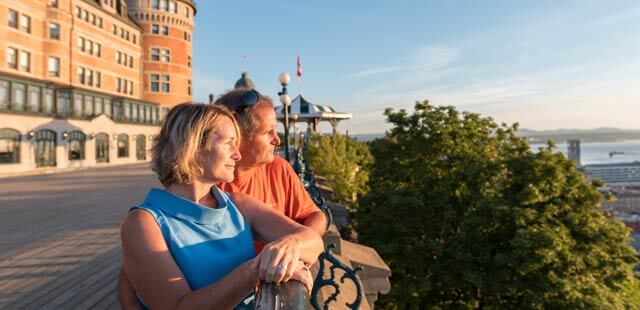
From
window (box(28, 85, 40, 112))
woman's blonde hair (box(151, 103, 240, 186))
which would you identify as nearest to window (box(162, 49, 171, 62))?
window (box(28, 85, 40, 112))

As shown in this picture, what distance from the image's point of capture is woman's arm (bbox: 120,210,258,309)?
144 cm

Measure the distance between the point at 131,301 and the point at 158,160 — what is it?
565mm

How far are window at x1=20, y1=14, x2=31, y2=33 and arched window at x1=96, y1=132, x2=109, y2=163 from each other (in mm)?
9654

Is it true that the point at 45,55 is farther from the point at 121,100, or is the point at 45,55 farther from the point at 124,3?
the point at 124,3

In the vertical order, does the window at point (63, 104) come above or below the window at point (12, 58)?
below

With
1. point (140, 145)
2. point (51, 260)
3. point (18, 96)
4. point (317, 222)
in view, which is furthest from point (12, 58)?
point (317, 222)

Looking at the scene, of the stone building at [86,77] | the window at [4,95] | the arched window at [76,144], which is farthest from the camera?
the arched window at [76,144]

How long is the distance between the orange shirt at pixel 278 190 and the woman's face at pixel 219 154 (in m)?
0.80

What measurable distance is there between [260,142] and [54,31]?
38851 mm

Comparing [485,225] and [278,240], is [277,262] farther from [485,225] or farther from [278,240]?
[485,225]

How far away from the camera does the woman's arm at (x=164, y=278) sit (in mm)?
1440

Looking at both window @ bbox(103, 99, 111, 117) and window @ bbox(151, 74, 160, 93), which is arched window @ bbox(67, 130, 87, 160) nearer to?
window @ bbox(103, 99, 111, 117)

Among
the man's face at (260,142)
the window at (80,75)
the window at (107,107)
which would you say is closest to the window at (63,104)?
the window at (80,75)

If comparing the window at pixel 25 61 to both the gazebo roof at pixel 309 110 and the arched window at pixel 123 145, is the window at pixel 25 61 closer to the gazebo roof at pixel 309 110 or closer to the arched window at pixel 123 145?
the arched window at pixel 123 145
